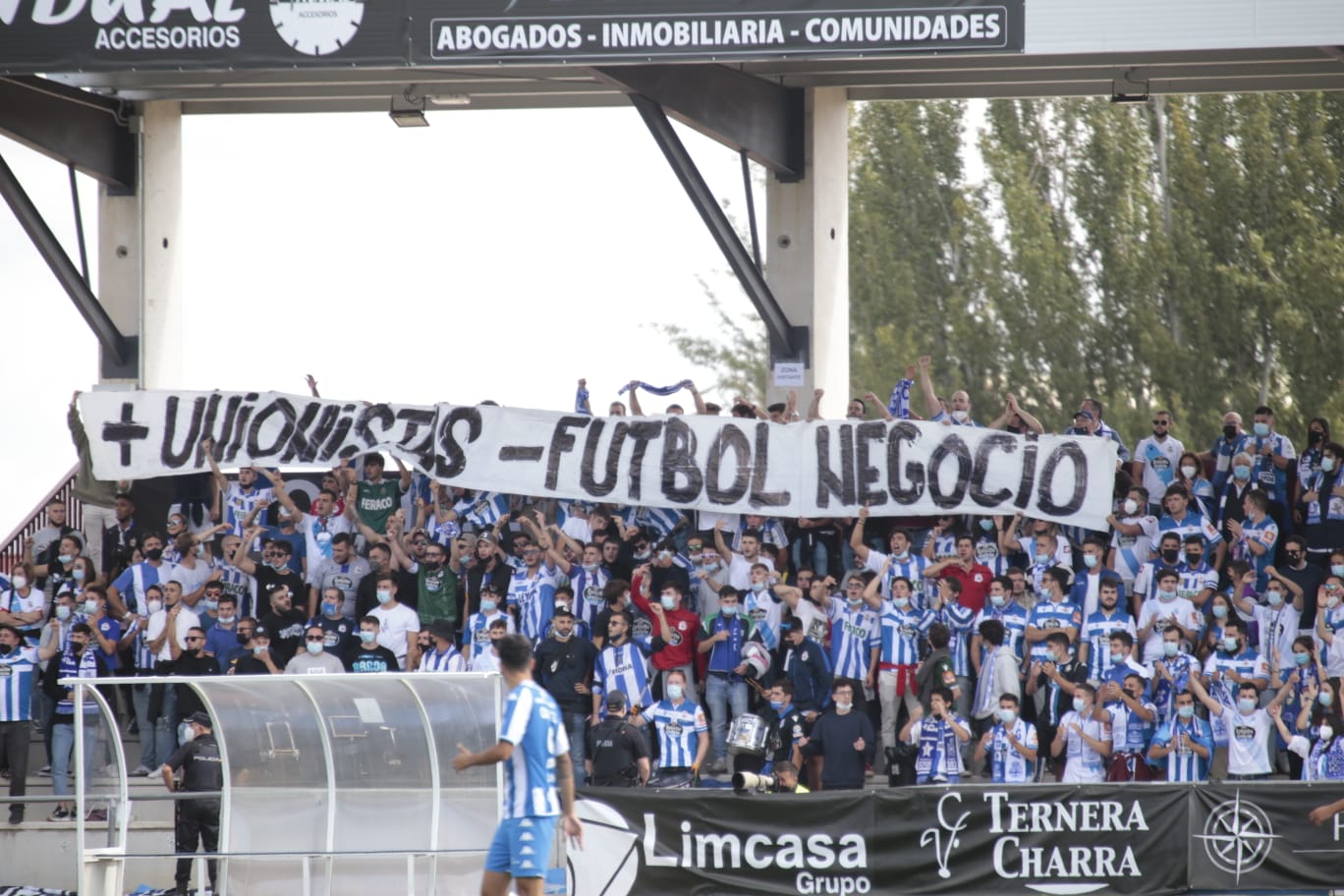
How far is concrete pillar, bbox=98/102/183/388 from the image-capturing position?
2294 centimetres

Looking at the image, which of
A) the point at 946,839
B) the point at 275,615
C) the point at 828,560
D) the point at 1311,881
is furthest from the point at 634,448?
the point at 1311,881

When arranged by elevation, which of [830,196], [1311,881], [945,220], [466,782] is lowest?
[1311,881]

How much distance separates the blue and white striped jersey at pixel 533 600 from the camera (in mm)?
18625

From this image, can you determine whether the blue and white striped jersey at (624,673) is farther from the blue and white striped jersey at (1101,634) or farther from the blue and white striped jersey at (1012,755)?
the blue and white striped jersey at (1101,634)

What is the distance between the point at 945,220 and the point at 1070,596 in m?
23.7

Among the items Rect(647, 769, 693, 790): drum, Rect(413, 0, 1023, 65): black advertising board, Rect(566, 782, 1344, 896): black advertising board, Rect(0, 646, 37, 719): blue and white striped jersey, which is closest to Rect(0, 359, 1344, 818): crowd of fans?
Rect(647, 769, 693, 790): drum

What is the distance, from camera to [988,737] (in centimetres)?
1667

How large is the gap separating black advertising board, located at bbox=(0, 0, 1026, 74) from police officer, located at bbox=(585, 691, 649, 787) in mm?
6494

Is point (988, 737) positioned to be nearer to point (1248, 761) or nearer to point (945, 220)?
point (1248, 761)

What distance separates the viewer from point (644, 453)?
1962cm

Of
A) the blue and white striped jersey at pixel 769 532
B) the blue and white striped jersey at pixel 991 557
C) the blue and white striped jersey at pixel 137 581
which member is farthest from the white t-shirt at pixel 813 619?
the blue and white striped jersey at pixel 137 581

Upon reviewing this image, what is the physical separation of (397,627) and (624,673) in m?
2.47

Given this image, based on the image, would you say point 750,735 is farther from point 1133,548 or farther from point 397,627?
point 1133,548

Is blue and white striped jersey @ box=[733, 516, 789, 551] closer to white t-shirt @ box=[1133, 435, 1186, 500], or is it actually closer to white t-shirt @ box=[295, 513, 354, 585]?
white t-shirt @ box=[1133, 435, 1186, 500]
